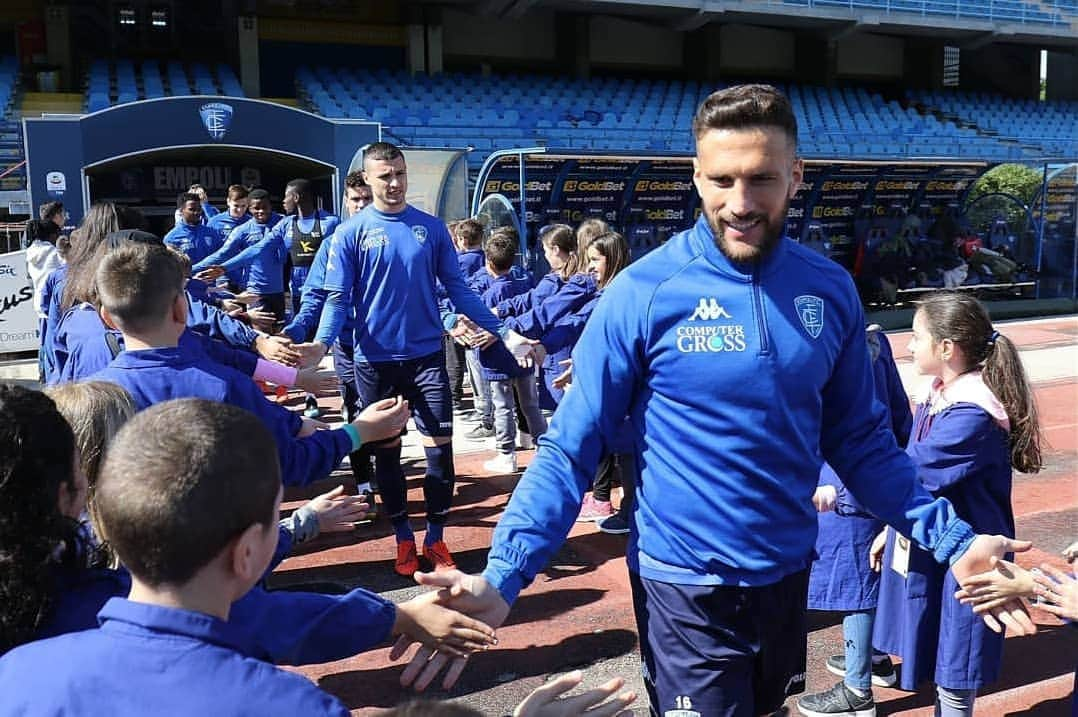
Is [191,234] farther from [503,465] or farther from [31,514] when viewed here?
[31,514]

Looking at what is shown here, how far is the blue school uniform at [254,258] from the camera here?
371 inches

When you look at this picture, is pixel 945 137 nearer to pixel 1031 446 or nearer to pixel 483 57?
pixel 483 57

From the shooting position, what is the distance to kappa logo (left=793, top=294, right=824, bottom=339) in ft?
7.49

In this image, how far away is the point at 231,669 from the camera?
53.7 inches

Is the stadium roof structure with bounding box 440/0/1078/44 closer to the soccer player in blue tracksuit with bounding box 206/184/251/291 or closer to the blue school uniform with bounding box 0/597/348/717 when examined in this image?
the soccer player in blue tracksuit with bounding box 206/184/251/291

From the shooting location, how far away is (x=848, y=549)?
11.9ft

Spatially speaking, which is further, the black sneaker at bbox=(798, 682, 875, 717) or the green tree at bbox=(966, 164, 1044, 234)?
the green tree at bbox=(966, 164, 1044, 234)

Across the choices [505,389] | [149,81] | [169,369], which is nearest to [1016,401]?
[169,369]

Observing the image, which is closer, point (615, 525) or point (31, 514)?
point (31, 514)

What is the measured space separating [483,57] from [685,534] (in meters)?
29.3

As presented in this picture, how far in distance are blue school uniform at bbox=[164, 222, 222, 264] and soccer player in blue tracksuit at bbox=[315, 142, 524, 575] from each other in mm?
5448

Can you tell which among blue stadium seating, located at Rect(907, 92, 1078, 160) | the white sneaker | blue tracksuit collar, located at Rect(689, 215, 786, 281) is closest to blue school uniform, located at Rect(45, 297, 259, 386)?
blue tracksuit collar, located at Rect(689, 215, 786, 281)

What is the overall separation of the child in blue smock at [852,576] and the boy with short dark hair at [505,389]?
3695 mm

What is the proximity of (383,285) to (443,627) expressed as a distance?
3.24 metres
